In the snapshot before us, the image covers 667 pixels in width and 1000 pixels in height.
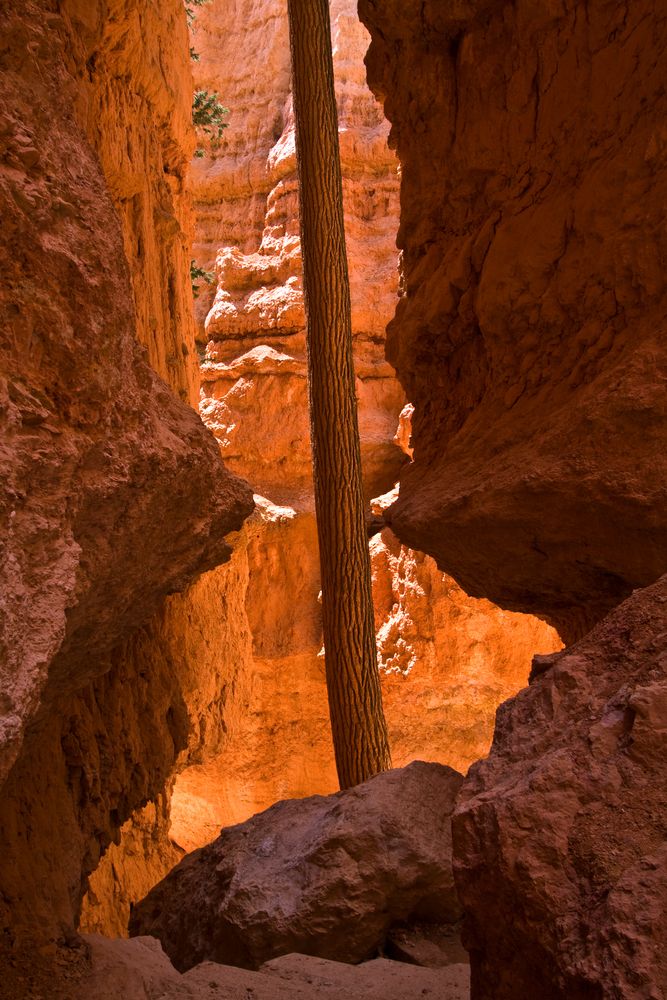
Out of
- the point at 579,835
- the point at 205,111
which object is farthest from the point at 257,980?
the point at 205,111

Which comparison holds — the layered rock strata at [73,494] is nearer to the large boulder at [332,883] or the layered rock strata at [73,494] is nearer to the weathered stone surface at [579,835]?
the large boulder at [332,883]

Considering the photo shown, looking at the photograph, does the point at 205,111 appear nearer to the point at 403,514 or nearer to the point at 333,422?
the point at 333,422

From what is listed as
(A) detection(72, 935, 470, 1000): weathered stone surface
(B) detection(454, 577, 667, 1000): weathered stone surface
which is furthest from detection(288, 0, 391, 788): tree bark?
(B) detection(454, 577, 667, 1000): weathered stone surface

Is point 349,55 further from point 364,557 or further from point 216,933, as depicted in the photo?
point 216,933

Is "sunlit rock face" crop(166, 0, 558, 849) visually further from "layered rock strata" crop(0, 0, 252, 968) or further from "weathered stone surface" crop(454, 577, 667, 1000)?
"weathered stone surface" crop(454, 577, 667, 1000)

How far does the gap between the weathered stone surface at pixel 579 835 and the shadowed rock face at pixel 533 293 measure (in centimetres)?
175

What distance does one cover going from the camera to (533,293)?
436 centimetres

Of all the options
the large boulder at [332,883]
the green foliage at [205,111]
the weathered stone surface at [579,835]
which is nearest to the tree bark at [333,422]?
the large boulder at [332,883]

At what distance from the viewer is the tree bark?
6.41 meters

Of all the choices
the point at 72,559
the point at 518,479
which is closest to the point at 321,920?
the point at 518,479

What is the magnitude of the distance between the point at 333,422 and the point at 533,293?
2634mm

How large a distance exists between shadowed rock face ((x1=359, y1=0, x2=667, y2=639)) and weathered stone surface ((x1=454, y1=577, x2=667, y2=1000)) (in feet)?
5.74

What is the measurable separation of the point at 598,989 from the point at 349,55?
17697 millimetres

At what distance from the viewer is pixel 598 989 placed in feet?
4.56
